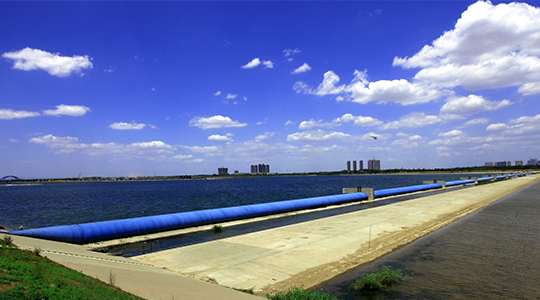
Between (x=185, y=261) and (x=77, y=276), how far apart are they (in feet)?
17.4

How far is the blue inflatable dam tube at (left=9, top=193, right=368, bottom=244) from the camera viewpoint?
48.1ft

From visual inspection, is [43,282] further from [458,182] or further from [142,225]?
[458,182]

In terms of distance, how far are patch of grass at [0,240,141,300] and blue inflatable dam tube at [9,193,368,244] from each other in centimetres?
796

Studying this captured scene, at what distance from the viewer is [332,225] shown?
64.2 ft

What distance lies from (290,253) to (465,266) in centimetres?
639

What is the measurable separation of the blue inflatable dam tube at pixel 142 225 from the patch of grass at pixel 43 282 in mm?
7963

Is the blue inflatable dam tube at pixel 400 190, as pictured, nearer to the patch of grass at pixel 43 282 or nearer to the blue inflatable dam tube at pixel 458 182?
the blue inflatable dam tube at pixel 458 182

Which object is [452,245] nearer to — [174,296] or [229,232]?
[229,232]

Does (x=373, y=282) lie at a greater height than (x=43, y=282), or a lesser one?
lesser

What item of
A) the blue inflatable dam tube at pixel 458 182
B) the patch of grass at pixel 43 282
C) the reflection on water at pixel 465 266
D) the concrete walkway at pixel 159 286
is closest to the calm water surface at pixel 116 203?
the blue inflatable dam tube at pixel 458 182

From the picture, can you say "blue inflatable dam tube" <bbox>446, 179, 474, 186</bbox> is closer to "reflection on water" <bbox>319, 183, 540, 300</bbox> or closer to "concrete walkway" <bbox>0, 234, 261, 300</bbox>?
"reflection on water" <bbox>319, 183, 540, 300</bbox>

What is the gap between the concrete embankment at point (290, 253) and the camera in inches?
399

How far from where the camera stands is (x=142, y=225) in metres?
17.7

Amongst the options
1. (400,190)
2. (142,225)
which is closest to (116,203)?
(142,225)
